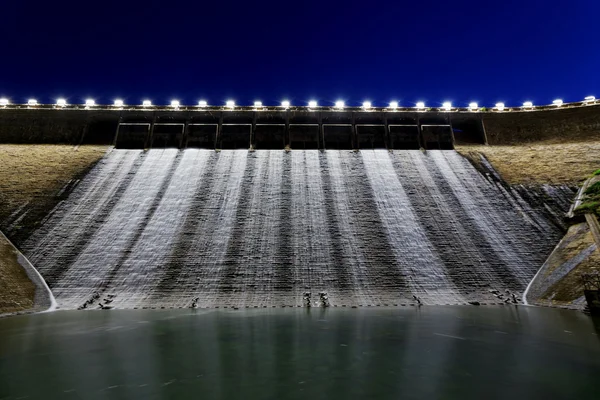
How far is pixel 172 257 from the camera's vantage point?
19156mm

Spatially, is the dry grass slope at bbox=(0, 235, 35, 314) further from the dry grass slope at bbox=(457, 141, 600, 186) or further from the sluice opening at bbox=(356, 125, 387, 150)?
the dry grass slope at bbox=(457, 141, 600, 186)

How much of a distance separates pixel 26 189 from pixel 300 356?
2488cm

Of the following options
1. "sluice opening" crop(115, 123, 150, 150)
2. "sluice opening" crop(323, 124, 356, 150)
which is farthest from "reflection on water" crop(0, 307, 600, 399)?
"sluice opening" crop(323, 124, 356, 150)

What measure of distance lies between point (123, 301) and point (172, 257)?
3398 mm

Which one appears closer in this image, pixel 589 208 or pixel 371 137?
pixel 589 208

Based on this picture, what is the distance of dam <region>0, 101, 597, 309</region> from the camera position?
57.9 feet

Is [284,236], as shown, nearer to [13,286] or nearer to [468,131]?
[13,286]

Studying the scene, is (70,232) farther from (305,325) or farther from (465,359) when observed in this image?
(465,359)

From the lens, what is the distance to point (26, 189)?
2444 centimetres

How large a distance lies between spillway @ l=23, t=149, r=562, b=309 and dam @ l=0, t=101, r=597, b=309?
10 cm

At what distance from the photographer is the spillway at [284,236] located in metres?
17.4

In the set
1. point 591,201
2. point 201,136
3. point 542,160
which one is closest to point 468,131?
point 542,160

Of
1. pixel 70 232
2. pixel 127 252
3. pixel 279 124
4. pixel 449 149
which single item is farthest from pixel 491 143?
pixel 70 232

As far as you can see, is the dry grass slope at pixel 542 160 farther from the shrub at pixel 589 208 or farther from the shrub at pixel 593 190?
the shrub at pixel 589 208
